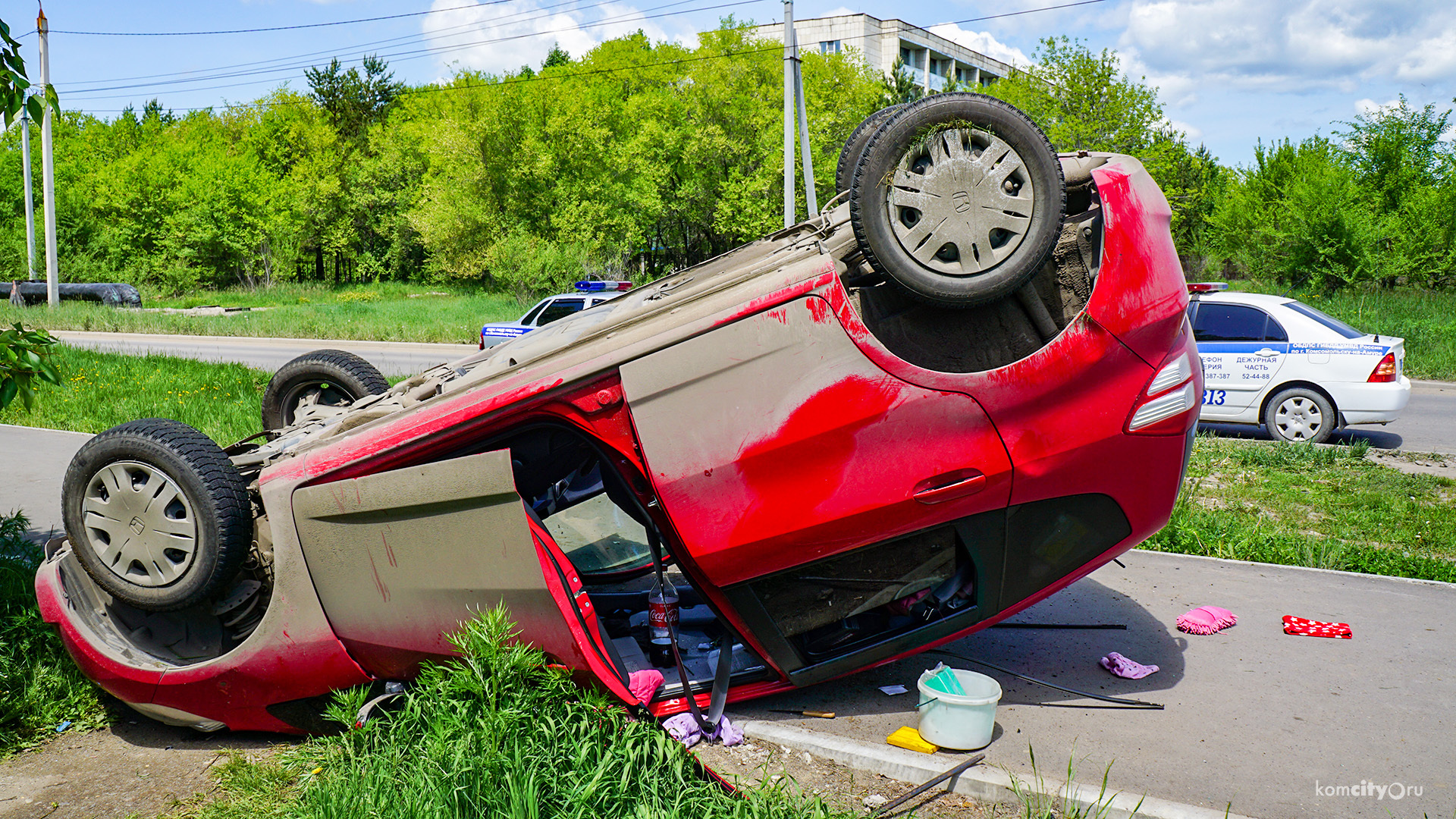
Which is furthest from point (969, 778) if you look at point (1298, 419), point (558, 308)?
point (558, 308)

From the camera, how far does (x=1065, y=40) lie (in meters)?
27.1

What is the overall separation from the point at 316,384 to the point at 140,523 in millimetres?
1703

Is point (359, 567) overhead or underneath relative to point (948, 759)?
overhead

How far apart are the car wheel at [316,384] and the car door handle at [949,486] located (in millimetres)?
3000

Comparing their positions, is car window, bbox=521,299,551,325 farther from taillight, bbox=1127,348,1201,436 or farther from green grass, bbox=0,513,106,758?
taillight, bbox=1127,348,1201,436

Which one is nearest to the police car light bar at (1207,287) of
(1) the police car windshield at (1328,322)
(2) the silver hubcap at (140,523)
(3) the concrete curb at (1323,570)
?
(1) the police car windshield at (1328,322)

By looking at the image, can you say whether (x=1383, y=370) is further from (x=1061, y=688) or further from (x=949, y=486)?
(x=949, y=486)

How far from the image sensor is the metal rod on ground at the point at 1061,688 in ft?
12.6

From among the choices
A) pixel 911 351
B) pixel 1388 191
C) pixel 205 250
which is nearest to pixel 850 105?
pixel 1388 191

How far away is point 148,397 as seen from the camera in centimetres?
1228

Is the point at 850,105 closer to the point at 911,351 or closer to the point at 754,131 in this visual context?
the point at 754,131

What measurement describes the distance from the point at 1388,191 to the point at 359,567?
108 ft

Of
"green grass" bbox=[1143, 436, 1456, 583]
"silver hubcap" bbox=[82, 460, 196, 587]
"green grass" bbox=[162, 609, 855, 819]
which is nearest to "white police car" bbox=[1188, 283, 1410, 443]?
"green grass" bbox=[1143, 436, 1456, 583]

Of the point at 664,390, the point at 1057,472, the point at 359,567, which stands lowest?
the point at 359,567
